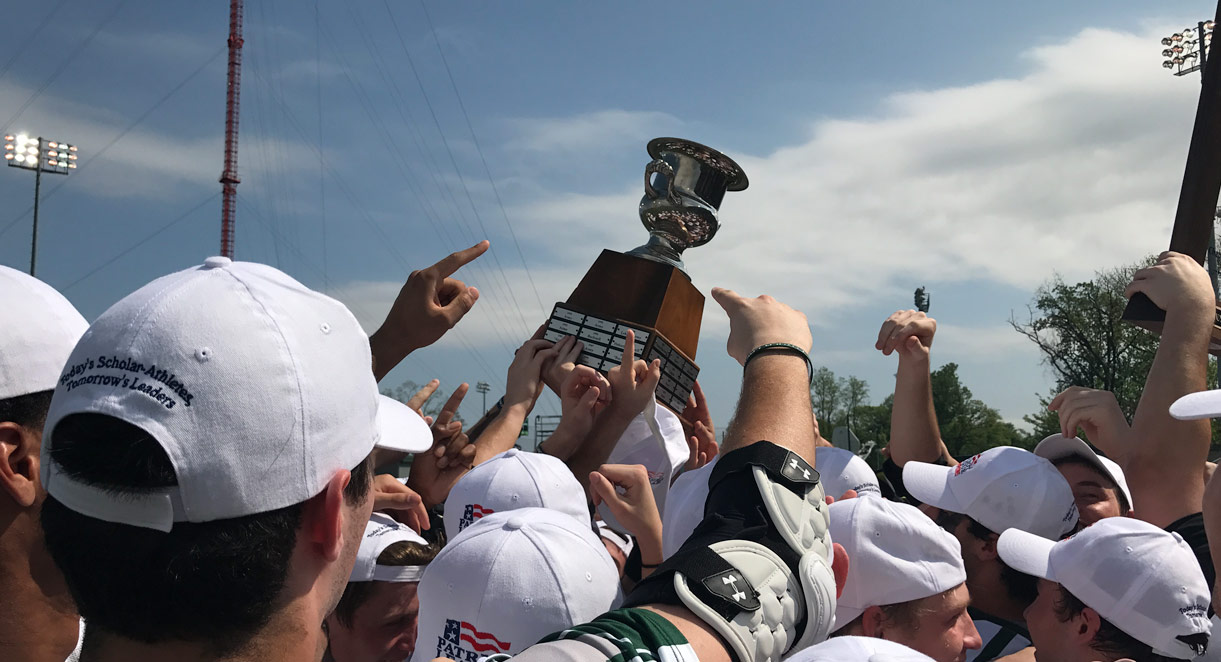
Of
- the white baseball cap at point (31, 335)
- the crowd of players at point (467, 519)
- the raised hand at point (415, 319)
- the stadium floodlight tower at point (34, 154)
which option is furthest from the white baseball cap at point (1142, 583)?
the stadium floodlight tower at point (34, 154)

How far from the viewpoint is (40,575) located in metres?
1.88

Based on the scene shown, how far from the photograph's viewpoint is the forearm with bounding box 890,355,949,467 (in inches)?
195

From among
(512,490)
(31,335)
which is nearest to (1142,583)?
(512,490)

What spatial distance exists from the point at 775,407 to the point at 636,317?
2915 millimetres

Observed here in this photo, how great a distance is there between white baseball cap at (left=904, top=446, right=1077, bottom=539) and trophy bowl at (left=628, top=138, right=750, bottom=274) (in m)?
1.93

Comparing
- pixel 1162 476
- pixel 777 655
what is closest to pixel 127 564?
pixel 777 655

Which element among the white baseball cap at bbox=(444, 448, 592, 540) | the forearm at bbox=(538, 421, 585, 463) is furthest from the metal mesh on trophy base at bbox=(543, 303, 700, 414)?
the white baseball cap at bbox=(444, 448, 592, 540)

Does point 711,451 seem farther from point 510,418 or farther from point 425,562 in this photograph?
point 425,562

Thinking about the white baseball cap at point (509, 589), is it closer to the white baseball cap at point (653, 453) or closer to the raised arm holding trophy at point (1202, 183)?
the white baseball cap at point (653, 453)

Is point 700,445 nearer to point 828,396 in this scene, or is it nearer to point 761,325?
point 761,325

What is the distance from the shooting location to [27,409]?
1.90 m

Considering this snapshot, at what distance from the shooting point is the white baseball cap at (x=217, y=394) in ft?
4.28

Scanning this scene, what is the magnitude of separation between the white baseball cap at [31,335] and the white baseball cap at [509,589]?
1.08 m

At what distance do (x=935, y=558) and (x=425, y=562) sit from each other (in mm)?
1687
